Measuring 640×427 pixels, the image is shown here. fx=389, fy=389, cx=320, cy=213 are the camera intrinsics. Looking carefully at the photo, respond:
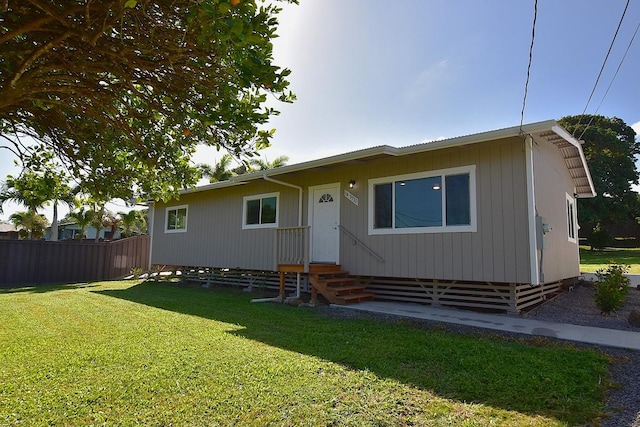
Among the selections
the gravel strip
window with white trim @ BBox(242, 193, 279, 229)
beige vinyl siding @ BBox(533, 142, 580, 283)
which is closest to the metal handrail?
the gravel strip

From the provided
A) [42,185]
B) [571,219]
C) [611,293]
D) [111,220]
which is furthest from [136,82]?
[111,220]

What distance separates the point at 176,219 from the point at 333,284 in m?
7.72

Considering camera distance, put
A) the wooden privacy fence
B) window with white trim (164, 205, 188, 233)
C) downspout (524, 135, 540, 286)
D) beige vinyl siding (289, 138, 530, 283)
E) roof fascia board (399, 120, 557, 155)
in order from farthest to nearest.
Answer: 1. window with white trim (164, 205, 188, 233)
2. the wooden privacy fence
3. beige vinyl siding (289, 138, 530, 283)
4. downspout (524, 135, 540, 286)
5. roof fascia board (399, 120, 557, 155)

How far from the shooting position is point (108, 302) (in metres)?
Answer: 8.16

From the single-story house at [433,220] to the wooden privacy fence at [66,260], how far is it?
682 cm

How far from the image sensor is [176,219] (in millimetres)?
13508

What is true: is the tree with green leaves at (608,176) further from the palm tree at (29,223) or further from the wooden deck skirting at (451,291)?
the palm tree at (29,223)

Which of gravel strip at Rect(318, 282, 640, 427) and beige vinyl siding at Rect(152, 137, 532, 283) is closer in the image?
gravel strip at Rect(318, 282, 640, 427)

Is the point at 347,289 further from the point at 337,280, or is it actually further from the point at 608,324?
the point at 608,324

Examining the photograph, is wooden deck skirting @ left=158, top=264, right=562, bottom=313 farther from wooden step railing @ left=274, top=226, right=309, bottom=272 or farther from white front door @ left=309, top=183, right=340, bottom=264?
white front door @ left=309, top=183, right=340, bottom=264

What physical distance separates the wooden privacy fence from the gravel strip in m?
10.7

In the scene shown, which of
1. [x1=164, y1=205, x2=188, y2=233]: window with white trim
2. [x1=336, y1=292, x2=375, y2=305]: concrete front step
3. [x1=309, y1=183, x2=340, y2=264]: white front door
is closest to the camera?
[x1=336, y1=292, x2=375, y2=305]: concrete front step

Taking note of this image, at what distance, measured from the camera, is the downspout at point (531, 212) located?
602cm

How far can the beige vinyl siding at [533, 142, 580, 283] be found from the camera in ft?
23.1
